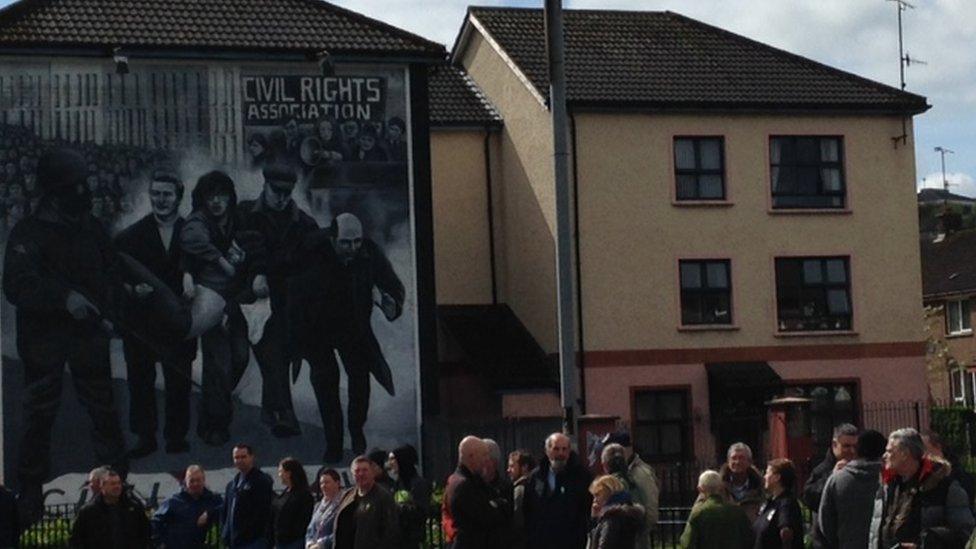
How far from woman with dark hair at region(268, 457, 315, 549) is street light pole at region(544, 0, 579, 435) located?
263 centimetres

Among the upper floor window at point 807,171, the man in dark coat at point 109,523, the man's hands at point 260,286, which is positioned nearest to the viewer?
the man in dark coat at point 109,523

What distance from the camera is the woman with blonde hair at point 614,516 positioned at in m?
14.3

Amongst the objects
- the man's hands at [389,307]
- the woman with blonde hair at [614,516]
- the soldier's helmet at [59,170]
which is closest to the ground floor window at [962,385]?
the man's hands at [389,307]

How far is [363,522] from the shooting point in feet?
51.7

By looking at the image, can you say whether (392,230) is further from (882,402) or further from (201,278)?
(882,402)

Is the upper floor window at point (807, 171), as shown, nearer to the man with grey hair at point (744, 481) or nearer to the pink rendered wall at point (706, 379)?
the pink rendered wall at point (706, 379)

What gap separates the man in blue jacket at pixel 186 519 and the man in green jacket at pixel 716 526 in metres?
5.64

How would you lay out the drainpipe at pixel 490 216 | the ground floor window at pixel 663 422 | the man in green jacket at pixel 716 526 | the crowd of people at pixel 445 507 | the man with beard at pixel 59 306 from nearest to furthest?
the man in green jacket at pixel 716 526 < the crowd of people at pixel 445 507 < the man with beard at pixel 59 306 < the ground floor window at pixel 663 422 < the drainpipe at pixel 490 216

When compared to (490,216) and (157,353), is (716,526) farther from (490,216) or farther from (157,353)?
(490,216)

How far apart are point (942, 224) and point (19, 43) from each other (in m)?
52.0

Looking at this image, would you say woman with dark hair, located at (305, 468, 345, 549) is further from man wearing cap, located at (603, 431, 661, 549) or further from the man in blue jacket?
man wearing cap, located at (603, 431, 661, 549)

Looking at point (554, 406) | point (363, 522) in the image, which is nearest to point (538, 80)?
point (554, 406)

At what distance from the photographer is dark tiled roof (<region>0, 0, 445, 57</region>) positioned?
35.7m

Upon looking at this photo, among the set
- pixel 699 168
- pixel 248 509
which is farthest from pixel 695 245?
A: pixel 248 509
